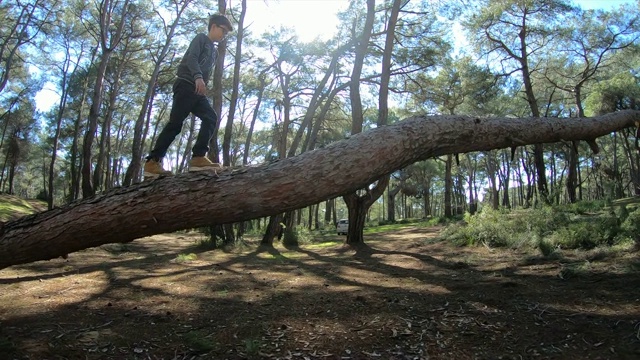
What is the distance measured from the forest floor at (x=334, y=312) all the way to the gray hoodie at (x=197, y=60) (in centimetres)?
245

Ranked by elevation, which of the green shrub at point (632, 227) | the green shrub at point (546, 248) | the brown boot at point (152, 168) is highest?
the brown boot at point (152, 168)

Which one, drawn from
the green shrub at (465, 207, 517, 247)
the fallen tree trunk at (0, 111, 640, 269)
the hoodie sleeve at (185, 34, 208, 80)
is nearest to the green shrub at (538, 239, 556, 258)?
the green shrub at (465, 207, 517, 247)

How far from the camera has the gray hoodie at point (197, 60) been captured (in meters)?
3.84

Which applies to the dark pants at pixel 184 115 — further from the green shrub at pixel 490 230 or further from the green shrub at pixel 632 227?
the green shrub at pixel 490 230

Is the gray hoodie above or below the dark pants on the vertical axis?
above

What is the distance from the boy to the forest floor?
1.58m

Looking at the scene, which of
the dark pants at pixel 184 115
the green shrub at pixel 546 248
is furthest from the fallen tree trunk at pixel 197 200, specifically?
the green shrub at pixel 546 248

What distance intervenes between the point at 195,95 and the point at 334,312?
2709 millimetres

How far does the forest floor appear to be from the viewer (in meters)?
2.93

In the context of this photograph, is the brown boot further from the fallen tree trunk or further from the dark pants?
the fallen tree trunk

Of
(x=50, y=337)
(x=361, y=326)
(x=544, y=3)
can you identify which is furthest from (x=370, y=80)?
(x=50, y=337)

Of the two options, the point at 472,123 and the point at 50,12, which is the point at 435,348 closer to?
the point at 472,123

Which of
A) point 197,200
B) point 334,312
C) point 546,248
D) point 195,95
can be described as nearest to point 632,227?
point 546,248

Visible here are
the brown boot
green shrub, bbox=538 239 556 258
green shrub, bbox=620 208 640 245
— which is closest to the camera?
the brown boot
